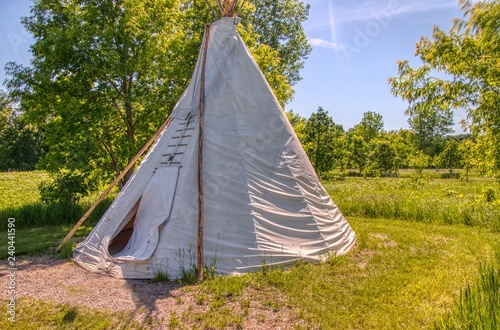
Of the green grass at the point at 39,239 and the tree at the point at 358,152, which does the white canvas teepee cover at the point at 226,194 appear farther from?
the tree at the point at 358,152

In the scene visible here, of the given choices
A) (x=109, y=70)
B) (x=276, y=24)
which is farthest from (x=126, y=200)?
(x=276, y=24)

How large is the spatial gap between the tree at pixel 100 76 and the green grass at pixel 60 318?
530 cm

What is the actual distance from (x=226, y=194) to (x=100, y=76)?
5881mm

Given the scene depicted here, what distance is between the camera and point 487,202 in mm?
8953

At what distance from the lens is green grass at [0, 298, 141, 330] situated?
354cm

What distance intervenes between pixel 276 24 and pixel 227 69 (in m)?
16.2

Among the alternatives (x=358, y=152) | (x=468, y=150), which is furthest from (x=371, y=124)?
(x=468, y=150)

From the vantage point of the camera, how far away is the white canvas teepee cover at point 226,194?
4.97 metres

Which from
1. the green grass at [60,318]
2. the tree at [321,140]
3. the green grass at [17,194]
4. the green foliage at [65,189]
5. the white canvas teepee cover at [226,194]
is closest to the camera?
the green grass at [60,318]

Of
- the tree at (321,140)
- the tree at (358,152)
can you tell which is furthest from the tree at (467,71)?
the tree at (358,152)

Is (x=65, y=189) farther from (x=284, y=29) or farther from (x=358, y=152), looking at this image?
(x=358, y=152)

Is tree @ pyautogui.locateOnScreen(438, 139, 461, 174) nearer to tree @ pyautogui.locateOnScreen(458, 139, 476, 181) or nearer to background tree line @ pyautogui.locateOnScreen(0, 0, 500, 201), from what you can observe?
tree @ pyautogui.locateOnScreen(458, 139, 476, 181)

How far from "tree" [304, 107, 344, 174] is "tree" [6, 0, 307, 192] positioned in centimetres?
1589

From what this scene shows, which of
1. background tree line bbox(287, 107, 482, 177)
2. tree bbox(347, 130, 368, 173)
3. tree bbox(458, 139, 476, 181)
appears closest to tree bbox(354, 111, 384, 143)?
background tree line bbox(287, 107, 482, 177)
